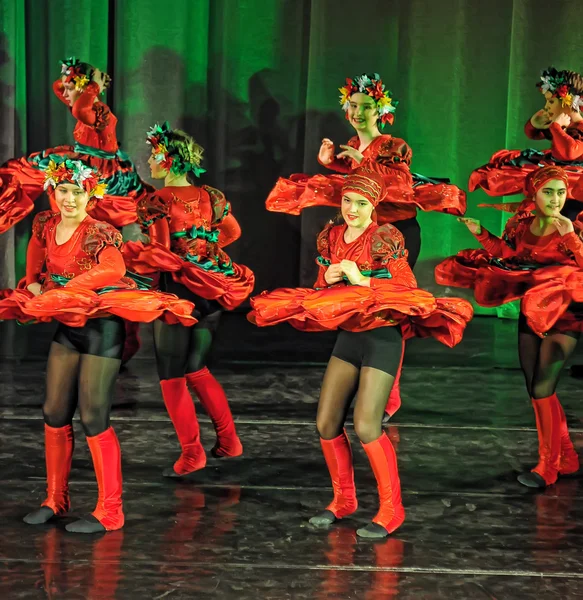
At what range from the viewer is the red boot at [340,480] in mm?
3764

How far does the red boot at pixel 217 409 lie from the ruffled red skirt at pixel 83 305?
0.91m

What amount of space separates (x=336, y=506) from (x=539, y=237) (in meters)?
1.45

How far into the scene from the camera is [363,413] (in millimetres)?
3598

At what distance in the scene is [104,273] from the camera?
3582 mm

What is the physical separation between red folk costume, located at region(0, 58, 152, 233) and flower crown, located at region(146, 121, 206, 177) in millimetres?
962

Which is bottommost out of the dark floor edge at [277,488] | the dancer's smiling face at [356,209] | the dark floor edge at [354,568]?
the dark floor edge at [277,488]

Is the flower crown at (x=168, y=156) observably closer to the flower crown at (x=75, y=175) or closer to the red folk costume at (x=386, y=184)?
the red folk costume at (x=386, y=184)

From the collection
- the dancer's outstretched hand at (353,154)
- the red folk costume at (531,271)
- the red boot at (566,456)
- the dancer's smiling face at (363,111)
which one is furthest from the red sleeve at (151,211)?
the red boot at (566,456)

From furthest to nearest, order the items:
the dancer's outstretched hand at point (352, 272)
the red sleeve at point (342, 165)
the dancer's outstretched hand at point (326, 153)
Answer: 1. the red sleeve at point (342, 165)
2. the dancer's outstretched hand at point (326, 153)
3. the dancer's outstretched hand at point (352, 272)

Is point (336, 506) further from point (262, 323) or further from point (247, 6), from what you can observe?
point (247, 6)

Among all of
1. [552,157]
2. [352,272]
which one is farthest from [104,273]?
[552,157]

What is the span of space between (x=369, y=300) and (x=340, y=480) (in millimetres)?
716

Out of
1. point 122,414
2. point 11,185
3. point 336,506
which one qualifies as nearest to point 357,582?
point 336,506

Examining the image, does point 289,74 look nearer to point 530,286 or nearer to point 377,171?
point 377,171
